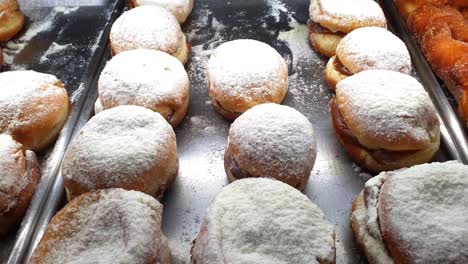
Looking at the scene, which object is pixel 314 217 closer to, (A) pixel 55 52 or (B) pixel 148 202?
(B) pixel 148 202

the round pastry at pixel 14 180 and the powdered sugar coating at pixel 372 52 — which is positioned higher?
the powdered sugar coating at pixel 372 52

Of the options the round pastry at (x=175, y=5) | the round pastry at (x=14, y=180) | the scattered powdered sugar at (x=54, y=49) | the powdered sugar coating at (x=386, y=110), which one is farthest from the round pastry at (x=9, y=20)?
the powdered sugar coating at (x=386, y=110)

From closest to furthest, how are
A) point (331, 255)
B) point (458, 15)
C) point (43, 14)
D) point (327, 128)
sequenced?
point (331, 255) → point (327, 128) → point (458, 15) → point (43, 14)

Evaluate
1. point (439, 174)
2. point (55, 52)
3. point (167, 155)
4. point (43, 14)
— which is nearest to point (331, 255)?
point (439, 174)

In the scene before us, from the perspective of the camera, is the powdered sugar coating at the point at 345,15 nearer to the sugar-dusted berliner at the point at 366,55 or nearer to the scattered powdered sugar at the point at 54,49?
the sugar-dusted berliner at the point at 366,55

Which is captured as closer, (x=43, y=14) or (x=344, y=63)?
(x=344, y=63)

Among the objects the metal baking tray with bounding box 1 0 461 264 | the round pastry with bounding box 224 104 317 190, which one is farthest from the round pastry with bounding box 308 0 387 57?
the round pastry with bounding box 224 104 317 190

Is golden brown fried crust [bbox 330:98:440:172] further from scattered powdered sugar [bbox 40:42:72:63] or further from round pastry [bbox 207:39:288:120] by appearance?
scattered powdered sugar [bbox 40:42:72:63]
